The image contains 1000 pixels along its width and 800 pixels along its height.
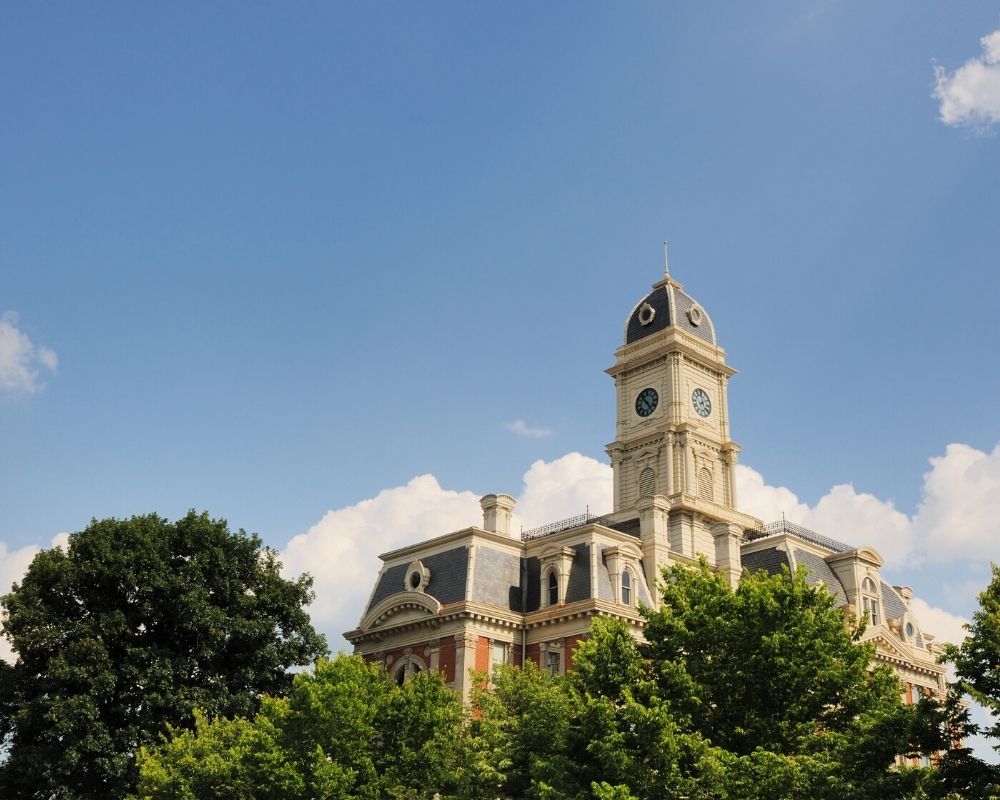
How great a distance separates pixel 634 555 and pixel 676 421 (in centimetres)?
1953

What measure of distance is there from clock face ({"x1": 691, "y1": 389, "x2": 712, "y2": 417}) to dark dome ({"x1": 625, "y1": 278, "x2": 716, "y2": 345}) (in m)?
4.19

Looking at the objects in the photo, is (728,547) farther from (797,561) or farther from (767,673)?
(767,673)

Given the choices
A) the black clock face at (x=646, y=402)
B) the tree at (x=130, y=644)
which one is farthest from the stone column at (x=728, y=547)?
the tree at (x=130, y=644)

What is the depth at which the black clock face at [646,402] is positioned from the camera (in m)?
76.2

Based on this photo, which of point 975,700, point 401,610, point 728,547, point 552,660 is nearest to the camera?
point 975,700

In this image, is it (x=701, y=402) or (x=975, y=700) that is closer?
(x=975, y=700)

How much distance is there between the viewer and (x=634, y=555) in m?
56.0

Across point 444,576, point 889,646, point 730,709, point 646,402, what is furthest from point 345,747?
point 646,402

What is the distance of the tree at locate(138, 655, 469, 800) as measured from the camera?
117 ft

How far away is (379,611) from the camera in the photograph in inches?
2245

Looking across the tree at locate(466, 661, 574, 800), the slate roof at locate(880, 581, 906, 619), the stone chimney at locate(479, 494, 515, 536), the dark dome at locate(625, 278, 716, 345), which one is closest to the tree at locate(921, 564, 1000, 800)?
the tree at locate(466, 661, 574, 800)

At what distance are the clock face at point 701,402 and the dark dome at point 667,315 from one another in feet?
13.7

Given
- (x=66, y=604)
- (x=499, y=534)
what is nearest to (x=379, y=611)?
(x=499, y=534)

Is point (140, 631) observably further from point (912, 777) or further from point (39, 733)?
point (912, 777)
